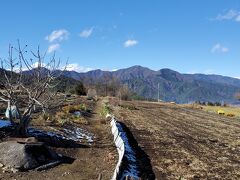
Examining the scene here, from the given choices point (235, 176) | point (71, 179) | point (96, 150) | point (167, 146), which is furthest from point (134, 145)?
point (71, 179)

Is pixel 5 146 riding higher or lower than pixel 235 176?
higher

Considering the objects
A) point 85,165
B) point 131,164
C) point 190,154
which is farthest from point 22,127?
point 190,154

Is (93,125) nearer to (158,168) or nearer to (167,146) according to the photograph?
(167,146)

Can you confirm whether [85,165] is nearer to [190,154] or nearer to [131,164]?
[131,164]

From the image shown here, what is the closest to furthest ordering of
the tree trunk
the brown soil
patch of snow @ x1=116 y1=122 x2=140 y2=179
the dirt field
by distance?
the brown soil → patch of snow @ x1=116 y1=122 x2=140 y2=179 → the dirt field → the tree trunk

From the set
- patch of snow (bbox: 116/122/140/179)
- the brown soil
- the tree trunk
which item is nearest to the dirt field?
patch of snow (bbox: 116/122/140/179)

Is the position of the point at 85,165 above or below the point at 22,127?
below

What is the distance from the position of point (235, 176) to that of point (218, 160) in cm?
292

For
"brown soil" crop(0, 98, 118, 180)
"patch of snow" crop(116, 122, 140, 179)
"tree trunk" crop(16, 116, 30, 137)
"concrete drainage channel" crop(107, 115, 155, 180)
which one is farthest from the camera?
"tree trunk" crop(16, 116, 30, 137)

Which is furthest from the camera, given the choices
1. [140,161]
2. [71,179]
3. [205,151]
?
[205,151]

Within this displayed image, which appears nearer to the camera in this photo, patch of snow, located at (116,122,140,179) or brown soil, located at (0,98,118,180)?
brown soil, located at (0,98,118,180)

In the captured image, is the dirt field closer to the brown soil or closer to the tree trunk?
the brown soil

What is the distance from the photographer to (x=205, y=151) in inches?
832

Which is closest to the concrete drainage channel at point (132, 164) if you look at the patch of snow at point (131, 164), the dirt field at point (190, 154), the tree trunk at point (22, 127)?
the patch of snow at point (131, 164)
